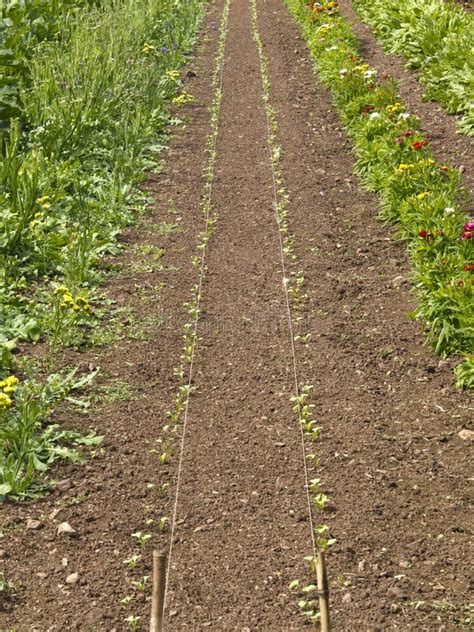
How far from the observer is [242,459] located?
4.42 m

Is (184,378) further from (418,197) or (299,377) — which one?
(418,197)

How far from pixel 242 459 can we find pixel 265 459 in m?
0.11

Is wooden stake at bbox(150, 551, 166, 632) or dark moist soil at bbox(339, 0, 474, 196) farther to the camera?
dark moist soil at bbox(339, 0, 474, 196)

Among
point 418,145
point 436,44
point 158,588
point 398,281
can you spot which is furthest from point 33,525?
point 436,44

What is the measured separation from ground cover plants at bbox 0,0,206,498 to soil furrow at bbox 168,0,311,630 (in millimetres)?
686

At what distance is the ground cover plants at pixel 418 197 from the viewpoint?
5.41 m

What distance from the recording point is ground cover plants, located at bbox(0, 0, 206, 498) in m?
4.77

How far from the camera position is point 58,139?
8.06 metres

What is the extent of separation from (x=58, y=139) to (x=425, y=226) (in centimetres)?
339

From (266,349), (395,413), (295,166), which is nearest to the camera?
(395,413)

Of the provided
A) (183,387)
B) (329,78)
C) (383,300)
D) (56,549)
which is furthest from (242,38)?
(56,549)

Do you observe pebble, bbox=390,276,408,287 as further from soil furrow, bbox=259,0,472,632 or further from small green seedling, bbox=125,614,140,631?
small green seedling, bbox=125,614,140,631

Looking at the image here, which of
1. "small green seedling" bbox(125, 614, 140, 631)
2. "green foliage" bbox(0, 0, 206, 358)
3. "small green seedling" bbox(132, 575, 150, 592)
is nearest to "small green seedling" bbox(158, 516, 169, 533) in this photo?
"small green seedling" bbox(132, 575, 150, 592)

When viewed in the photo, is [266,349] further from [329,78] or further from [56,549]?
[329,78]
